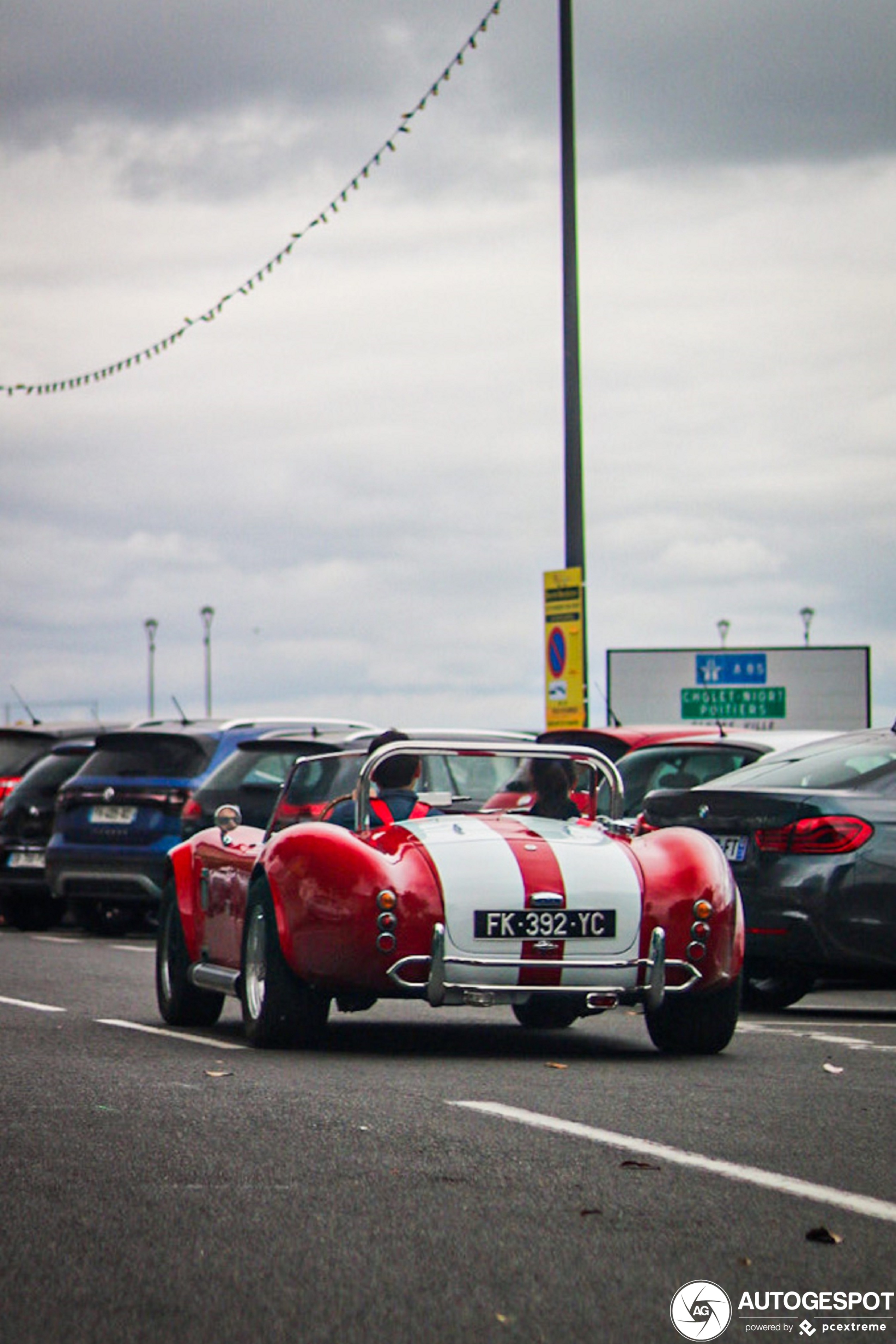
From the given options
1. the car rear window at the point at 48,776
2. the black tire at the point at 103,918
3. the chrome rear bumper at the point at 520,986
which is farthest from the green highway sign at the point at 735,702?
the chrome rear bumper at the point at 520,986

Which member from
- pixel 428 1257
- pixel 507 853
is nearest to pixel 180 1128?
pixel 428 1257

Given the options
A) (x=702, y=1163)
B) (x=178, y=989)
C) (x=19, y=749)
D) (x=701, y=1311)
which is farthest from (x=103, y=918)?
(x=701, y=1311)

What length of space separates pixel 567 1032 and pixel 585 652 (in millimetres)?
12333

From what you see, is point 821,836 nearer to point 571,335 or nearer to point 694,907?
point 694,907

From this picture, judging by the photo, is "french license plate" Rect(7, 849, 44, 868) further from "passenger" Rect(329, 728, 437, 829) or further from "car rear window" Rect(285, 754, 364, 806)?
"passenger" Rect(329, 728, 437, 829)

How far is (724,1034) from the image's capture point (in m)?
10.0

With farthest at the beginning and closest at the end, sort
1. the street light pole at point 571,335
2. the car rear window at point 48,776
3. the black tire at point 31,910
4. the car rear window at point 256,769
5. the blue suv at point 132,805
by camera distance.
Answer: the street light pole at point 571,335 → the car rear window at point 48,776 → the black tire at point 31,910 → the blue suv at point 132,805 → the car rear window at point 256,769

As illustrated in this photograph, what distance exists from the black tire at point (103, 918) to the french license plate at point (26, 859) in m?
0.60

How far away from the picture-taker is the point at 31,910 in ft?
70.9

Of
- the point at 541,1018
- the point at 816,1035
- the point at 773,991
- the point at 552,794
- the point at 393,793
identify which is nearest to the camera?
the point at 393,793

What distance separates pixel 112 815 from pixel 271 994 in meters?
10.2

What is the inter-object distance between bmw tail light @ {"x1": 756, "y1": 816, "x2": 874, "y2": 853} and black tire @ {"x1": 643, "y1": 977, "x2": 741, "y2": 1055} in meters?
2.04

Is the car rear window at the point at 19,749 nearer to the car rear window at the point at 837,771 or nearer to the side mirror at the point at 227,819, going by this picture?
the car rear window at the point at 837,771

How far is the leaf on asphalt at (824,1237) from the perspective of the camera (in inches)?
215
